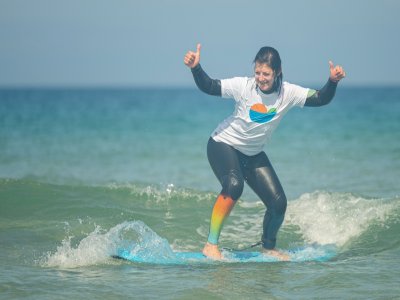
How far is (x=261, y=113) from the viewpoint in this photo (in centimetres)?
832

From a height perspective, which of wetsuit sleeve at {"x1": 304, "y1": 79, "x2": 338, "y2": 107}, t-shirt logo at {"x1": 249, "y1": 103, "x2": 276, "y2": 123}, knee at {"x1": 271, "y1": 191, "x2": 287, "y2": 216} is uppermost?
wetsuit sleeve at {"x1": 304, "y1": 79, "x2": 338, "y2": 107}

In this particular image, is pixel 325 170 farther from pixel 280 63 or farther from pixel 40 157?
pixel 280 63

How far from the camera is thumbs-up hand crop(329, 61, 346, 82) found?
321 inches

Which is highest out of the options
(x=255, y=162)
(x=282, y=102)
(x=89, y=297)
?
(x=282, y=102)

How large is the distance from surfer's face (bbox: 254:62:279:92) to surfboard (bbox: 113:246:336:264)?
73.8 inches

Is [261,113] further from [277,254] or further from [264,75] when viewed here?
[277,254]

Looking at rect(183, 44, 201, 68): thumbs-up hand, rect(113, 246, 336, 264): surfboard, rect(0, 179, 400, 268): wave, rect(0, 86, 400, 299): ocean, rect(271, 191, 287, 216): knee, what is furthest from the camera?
rect(0, 179, 400, 268): wave

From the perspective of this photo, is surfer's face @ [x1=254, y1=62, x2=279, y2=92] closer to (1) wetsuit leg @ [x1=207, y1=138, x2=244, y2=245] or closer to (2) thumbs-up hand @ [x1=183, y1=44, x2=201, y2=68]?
(2) thumbs-up hand @ [x1=183, y1=44, x2=201, y2=68]

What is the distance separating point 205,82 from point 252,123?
65cm

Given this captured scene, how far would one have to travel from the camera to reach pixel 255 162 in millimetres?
8672

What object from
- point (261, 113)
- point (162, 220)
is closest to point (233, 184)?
point (261, 113)

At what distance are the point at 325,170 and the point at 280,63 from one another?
1001 cm

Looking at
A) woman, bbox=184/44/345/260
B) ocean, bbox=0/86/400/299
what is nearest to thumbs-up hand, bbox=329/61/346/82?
woman, bbox=184/44/345/260

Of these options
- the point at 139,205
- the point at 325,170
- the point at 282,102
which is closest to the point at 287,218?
the point at 139,205
